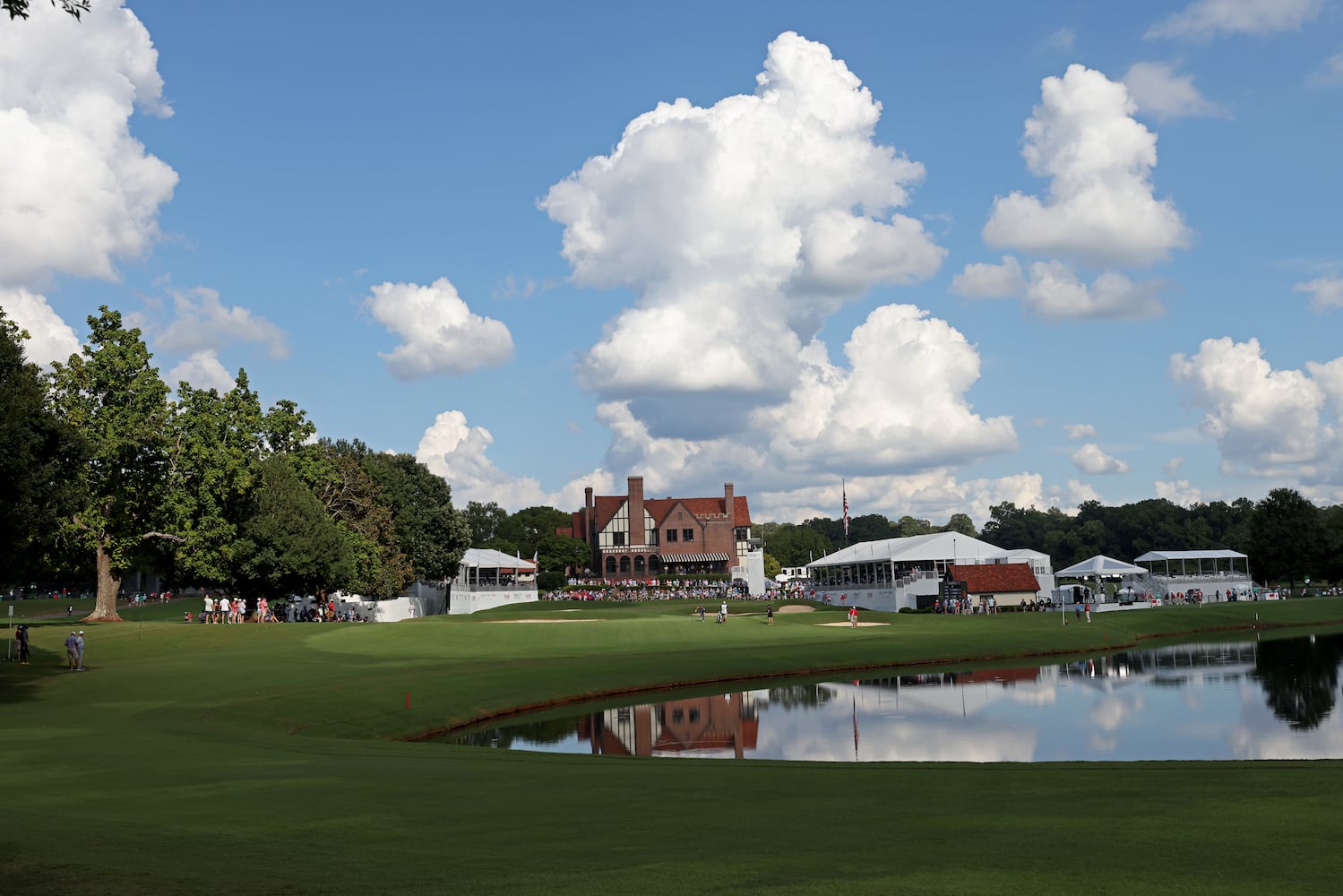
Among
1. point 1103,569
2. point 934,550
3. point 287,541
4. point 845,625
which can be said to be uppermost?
point 287,541

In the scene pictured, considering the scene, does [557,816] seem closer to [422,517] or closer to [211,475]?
[211,475]

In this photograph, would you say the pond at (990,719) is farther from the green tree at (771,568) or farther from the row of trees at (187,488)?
the green tree at (771,568)

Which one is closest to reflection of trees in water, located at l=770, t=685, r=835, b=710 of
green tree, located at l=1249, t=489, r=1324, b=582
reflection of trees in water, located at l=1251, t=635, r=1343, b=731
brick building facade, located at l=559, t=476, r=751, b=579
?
reflection of trees in water, located at l=1251, t=635, r=1343, b=731

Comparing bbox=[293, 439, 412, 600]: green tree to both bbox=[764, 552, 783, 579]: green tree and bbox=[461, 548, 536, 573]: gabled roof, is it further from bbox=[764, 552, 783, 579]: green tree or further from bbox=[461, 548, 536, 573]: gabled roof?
bbox=[764, 552, 783, 579]: green tree

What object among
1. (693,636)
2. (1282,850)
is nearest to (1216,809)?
(1282,850)

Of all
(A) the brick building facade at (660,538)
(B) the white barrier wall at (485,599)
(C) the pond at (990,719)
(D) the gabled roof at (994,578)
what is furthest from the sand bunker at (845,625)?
(A) the brick building facade at (660,538)

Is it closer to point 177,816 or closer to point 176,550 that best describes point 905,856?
point 177,816

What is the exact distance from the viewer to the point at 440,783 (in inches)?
735

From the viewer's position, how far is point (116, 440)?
191 ft

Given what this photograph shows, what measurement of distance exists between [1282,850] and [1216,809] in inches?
97.4

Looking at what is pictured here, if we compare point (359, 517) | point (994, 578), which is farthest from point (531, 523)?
point (994, 578)

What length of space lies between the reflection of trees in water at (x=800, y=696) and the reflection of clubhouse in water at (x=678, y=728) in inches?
43.0

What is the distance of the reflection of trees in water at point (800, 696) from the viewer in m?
41.1

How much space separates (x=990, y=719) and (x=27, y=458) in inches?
1232
